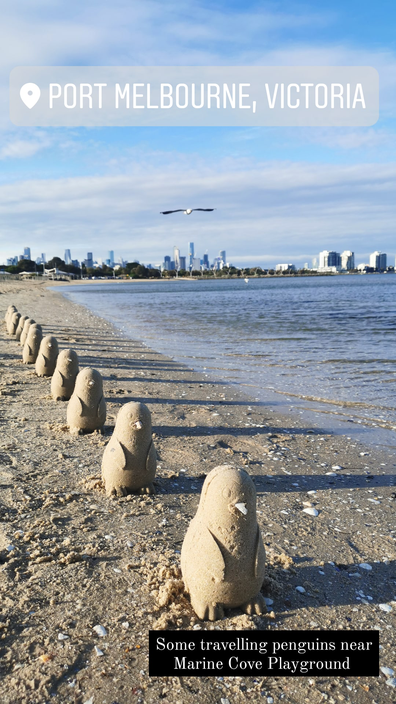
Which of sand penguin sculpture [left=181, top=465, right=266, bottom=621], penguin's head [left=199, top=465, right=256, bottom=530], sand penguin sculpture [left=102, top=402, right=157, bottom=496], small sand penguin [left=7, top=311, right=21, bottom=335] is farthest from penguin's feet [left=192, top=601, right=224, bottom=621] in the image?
small sand penguin [left=7, top=311, right=21, bottom=335]

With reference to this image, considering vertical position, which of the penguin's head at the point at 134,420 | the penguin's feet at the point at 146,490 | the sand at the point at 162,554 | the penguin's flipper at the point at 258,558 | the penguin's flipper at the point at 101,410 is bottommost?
the sand at the point at 162,554

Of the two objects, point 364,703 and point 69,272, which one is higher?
point 69,272

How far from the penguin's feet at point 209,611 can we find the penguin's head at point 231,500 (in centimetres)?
63

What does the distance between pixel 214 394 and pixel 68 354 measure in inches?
141

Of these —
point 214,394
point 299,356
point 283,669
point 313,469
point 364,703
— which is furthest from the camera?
point 299,356

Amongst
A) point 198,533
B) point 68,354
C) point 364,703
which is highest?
point 68,354

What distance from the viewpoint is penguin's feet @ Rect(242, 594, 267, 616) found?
3830mm

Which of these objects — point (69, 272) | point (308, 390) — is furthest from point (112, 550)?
point (69, 272)

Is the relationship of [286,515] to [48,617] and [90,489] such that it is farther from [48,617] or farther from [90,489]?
[48,617]

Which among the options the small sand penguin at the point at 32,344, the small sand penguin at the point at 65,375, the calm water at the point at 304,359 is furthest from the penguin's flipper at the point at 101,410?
the small sand penguin at the point at 32,344

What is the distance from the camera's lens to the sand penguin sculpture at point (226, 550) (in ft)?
12.0

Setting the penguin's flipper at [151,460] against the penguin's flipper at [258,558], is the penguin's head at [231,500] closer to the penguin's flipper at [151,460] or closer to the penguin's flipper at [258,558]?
the penguin's flipper at [258,558]

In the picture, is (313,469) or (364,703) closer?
(364,703)

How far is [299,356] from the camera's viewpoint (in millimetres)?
17641
